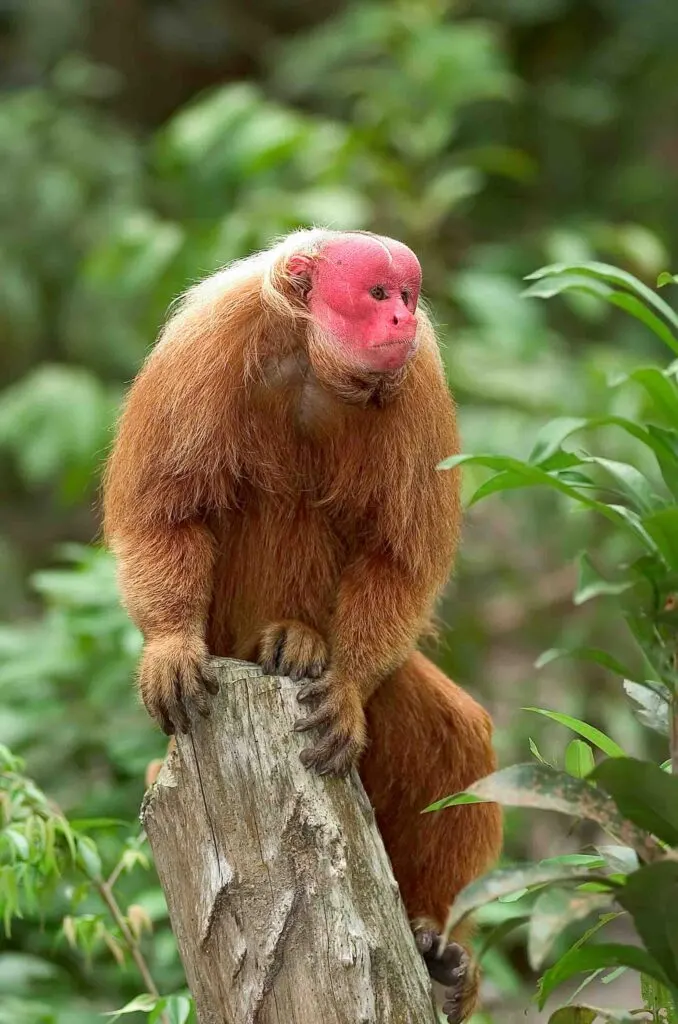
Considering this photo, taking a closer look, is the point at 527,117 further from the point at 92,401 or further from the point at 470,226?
the point at 92,401

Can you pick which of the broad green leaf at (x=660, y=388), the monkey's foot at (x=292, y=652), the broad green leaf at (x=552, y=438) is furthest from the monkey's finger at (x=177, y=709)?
the broad green leaf at (x=660, y=388)

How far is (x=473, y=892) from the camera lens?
1875 millimetres

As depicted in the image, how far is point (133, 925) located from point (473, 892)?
1.22 meters

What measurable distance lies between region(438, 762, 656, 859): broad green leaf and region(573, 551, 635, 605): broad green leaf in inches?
13.9

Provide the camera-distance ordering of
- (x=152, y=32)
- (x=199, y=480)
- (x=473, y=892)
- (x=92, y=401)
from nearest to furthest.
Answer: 1. (x=473, y=892)
2. (x=199, y=480)
3. (x=92, y=401)
4. (x=152, y=32)

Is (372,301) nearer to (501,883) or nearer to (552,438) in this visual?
(552,438)

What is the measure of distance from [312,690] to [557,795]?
2.23ft

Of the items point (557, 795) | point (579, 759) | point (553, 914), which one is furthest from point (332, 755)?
point (553, 914)

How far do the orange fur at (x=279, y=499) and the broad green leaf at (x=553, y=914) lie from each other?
2.23 feet

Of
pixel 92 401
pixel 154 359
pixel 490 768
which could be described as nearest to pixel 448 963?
pixel 490 768

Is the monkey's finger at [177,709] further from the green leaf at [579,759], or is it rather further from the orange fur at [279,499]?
the green leaf at [579,759]

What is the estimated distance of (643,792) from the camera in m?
1.98

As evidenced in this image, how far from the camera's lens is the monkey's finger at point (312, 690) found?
2492 millimetres

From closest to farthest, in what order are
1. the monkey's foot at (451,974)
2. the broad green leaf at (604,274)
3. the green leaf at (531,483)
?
the green leaf at (531,483), the broad green leaf at (604,274), the monkey's foot at (451,974)
